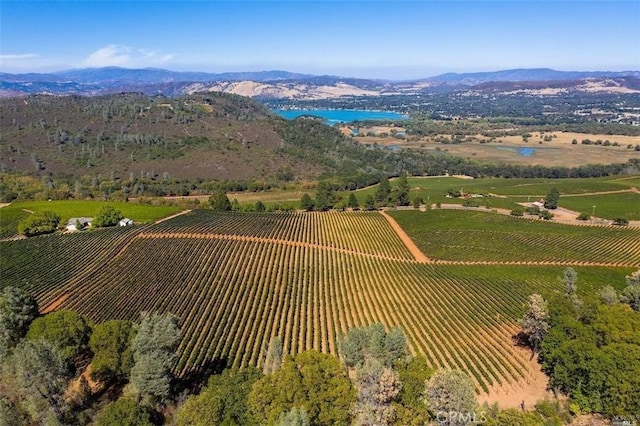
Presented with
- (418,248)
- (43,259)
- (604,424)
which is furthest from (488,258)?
(43,259)

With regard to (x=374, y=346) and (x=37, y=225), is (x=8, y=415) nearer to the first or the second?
(x=374, y=346)

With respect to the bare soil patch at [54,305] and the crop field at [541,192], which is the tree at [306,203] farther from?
the bare soil patch at [54,305]

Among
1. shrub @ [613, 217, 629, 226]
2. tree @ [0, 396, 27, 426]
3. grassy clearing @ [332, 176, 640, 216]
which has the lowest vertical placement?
grassy clearing @ [332, 176, 640, 216]

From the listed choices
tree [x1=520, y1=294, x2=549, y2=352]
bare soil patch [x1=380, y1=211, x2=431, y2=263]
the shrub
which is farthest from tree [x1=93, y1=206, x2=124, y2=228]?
the shrub

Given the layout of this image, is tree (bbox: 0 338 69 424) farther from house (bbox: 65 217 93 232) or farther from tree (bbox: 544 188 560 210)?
tree (bbox: 544 188 560 210)

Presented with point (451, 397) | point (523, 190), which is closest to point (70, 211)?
point (451, 397)
